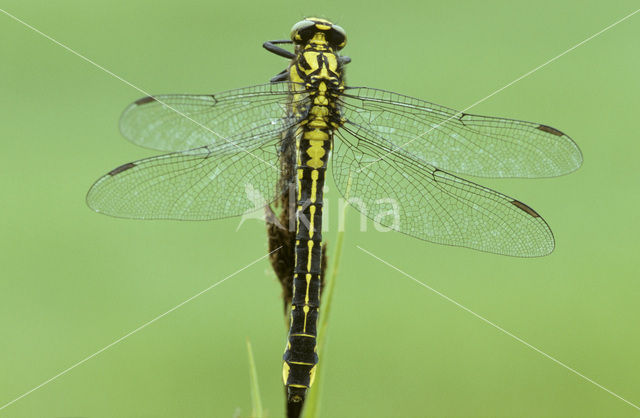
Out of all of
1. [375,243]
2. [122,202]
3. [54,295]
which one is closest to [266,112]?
[122,202]

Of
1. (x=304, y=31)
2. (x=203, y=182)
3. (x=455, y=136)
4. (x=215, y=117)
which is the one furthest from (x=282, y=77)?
(x=455, y=136)

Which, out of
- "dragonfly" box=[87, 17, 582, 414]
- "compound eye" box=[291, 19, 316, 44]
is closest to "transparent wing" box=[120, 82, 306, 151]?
"dragonfly" box=[87, 17, 582, 414]

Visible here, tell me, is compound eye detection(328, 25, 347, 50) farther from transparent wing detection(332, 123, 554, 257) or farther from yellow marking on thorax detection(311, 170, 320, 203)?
yellow marking on thorax detection(311, 170, 320, 203)

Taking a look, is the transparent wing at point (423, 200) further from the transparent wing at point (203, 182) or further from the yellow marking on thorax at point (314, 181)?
the transparent wing at point (203, 182)

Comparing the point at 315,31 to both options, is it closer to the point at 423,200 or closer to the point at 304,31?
the point at 304,31

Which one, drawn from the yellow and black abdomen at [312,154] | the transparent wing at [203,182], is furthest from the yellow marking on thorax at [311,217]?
the transparent wing at [203,182]

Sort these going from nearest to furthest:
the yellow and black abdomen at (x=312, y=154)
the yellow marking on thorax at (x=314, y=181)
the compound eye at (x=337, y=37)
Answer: the yellow and black abdomen at (x=312, y=154) < the yellow marking on thorax at (x=314, y=181) < the compound eye at (x=337, y=37)
